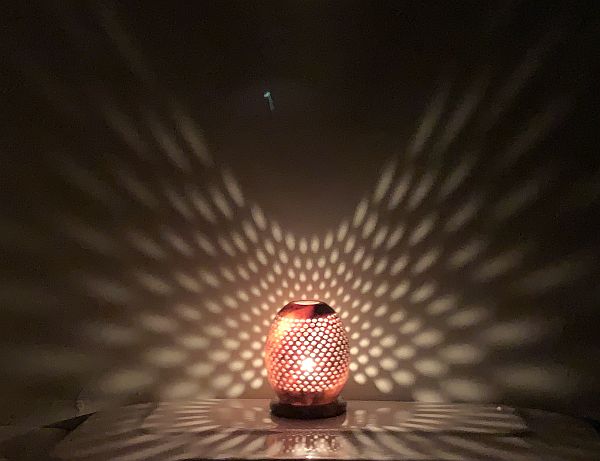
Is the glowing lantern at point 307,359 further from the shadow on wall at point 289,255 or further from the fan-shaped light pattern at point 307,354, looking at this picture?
the shadow on wall at point 289,255

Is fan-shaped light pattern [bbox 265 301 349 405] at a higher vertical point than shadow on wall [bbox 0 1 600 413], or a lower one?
lower

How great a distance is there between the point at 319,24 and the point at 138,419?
578 mm

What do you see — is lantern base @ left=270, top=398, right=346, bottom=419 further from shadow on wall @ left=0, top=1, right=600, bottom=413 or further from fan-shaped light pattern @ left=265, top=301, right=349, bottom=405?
shadow on wall @ left=0, top=1, right=600, bottom=413

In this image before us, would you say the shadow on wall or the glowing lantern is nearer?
the glowing lantern

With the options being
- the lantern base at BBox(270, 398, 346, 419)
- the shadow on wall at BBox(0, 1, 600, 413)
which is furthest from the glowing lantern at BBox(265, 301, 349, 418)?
the shadow on wall at BBox(0, 1, 600, 413)

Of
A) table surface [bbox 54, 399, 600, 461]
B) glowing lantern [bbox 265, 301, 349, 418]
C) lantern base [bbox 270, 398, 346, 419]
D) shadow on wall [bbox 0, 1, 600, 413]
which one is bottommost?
table surface [bbox 54, 399, 600, 461]

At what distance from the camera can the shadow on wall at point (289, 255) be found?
1063mm

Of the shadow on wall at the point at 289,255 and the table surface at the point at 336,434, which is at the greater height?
the shadow on wall at the point at 289,255

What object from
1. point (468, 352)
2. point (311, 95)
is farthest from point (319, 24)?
point (468, 352)

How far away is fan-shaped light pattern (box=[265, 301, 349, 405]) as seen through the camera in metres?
0.96

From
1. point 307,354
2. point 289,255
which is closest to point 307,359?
point 307,354

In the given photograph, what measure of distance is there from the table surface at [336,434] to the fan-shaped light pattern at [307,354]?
0.04 m

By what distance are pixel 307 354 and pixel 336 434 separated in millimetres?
101

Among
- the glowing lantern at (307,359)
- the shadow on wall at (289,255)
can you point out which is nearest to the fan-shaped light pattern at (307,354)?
the glowing lantern at (307,359)
